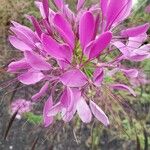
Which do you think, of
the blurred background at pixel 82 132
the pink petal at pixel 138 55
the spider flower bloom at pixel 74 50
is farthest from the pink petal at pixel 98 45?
the blurred background at pixel 82 132

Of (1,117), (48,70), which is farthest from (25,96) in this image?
(48,70)

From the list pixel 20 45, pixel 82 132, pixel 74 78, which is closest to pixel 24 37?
pixel 20 45

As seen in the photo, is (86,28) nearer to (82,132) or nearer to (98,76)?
(98,76)

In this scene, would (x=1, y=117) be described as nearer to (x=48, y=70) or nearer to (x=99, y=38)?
(x=48, y=70)

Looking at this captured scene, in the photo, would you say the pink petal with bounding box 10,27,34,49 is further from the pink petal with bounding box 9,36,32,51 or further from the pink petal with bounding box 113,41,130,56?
the pink petal with bounding box 113,41,130,56

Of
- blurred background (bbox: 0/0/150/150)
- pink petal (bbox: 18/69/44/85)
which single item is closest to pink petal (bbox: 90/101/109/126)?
pink petal (bbox: 18/69/44/85)

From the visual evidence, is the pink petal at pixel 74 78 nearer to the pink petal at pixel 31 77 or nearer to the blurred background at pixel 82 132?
the pink petal at pixel 31 77
